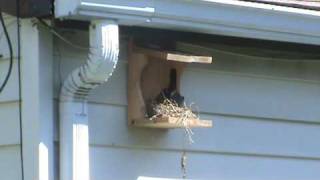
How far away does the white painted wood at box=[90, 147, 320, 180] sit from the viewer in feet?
15.5

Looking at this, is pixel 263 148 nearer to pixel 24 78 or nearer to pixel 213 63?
pixel 213 63

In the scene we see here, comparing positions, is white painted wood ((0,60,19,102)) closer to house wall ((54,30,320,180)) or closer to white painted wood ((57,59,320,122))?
house wall ((54,30,320,180))

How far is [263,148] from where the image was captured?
17.9ft

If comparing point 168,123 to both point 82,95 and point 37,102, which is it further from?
point 37,102

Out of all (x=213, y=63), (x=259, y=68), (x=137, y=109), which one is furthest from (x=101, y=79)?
(x=259, y=68)

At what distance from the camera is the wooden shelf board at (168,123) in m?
4.70

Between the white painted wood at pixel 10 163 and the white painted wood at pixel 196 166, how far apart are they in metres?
0.39

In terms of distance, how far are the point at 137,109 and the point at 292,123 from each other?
1253 millimetres

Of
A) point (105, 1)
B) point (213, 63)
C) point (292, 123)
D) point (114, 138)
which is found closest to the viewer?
point (105, 1)

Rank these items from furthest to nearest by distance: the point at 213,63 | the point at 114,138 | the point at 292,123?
the point at 292,123, the point at 213,63, the point at 114,138

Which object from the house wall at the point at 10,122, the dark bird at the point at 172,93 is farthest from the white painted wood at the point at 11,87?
the dark bird at the point at 172,93

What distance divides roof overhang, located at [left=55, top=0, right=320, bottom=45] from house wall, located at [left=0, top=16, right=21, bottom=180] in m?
0.40

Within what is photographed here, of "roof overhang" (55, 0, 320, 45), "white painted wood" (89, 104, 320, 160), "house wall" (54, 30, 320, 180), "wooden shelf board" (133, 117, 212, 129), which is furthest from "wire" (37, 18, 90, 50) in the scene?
"wooden shelf board" (133, 117, 212, 129)

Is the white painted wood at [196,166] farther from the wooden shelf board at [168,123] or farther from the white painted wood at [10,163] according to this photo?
A: the white painted wood at [10,163]
